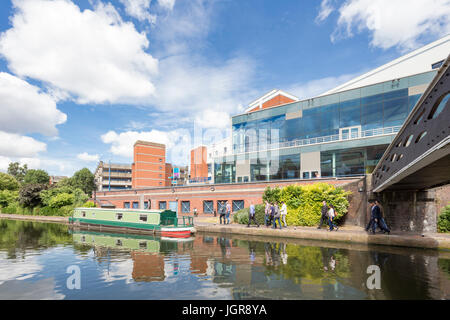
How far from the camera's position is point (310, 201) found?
17094 mm

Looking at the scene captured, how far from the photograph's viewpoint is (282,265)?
941 cm

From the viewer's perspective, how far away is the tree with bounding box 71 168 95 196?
5641 centimetres

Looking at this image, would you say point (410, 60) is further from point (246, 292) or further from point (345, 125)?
point (246, 292)

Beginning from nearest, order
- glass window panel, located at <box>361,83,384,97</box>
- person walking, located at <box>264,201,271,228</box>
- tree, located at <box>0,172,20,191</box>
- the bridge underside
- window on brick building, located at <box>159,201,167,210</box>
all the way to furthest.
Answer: the bridge underside, person walking, located at <box>264,201,271,228</box>, glass window panel, located at <box>361,83,384,97</box>, window on brick building, located at <box>159,201,167,210</box>, tree, located at <box>0,172,20,191</box>

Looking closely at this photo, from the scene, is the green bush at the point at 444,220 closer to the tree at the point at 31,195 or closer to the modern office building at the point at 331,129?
the modern office building at the point at 331,129

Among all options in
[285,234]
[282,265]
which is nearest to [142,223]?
[285,234]

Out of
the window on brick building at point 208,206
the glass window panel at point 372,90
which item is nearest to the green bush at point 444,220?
the glass window panel at point 372,90

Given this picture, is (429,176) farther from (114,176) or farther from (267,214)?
(114,176)

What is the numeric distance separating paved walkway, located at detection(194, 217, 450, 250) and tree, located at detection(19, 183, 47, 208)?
2680 cm

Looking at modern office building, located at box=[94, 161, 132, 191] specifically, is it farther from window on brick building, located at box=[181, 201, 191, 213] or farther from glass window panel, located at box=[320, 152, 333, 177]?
glass window panel, located at box=[320, 152, 333, 177]

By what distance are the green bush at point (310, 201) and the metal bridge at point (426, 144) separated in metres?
3.65

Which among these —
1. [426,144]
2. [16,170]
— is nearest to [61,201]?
[426,144]

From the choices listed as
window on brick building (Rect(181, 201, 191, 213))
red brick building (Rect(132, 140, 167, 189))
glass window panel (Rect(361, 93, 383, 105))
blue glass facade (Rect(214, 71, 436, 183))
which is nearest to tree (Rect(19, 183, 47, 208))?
window on brick building (Rect(181, 201, 191, 213))

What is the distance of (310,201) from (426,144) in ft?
32.5
